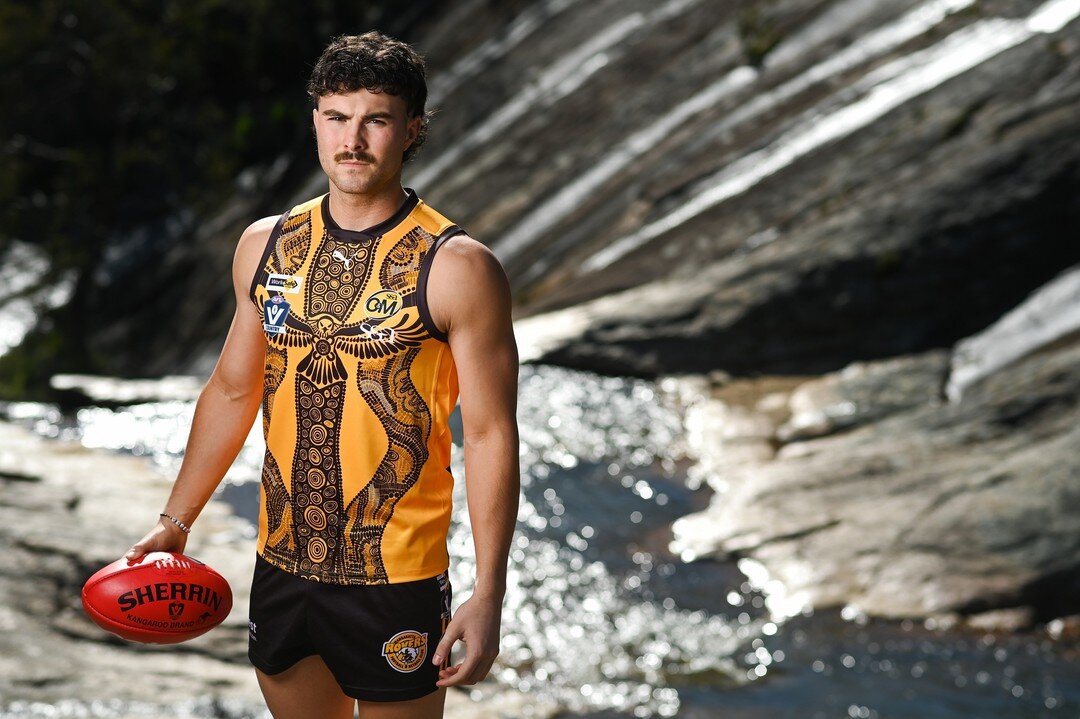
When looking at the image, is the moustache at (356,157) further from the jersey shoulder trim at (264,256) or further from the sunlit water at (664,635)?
the sunlit water at (664,635)

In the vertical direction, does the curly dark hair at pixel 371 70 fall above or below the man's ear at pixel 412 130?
above

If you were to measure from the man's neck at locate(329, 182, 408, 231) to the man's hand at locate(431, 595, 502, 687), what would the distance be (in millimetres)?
819

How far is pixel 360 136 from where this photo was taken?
2689 mm

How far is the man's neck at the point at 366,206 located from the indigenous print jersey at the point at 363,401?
22 millimetres

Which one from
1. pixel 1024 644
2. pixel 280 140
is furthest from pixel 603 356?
pixel 280 140

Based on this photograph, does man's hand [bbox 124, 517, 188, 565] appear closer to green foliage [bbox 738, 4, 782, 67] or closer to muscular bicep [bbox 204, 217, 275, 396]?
muscular bicep [bbox 204, 217, 275, 396]

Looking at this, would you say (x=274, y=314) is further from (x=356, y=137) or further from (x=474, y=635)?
(x=474, y=635)

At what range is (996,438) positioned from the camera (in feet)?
24.9

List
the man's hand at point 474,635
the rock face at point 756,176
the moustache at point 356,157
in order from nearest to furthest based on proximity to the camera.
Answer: the man's hand at point 474,635 → the moustache at point 356,157 → the rock face at point 756,176

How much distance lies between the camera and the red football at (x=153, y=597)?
291cm

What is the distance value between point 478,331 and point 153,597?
0.98 meters

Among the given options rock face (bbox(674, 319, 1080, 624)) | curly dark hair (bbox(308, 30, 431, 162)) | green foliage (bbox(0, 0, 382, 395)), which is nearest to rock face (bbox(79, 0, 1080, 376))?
rock face (bbox(674, 319, 1080, 624))

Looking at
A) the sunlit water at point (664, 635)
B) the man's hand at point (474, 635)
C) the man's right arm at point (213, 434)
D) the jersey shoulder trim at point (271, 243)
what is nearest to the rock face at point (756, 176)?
the sunlit water at point (664, 635)

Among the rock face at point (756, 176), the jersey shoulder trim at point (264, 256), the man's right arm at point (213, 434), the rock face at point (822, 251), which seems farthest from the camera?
the rock face at point (756, 176)
